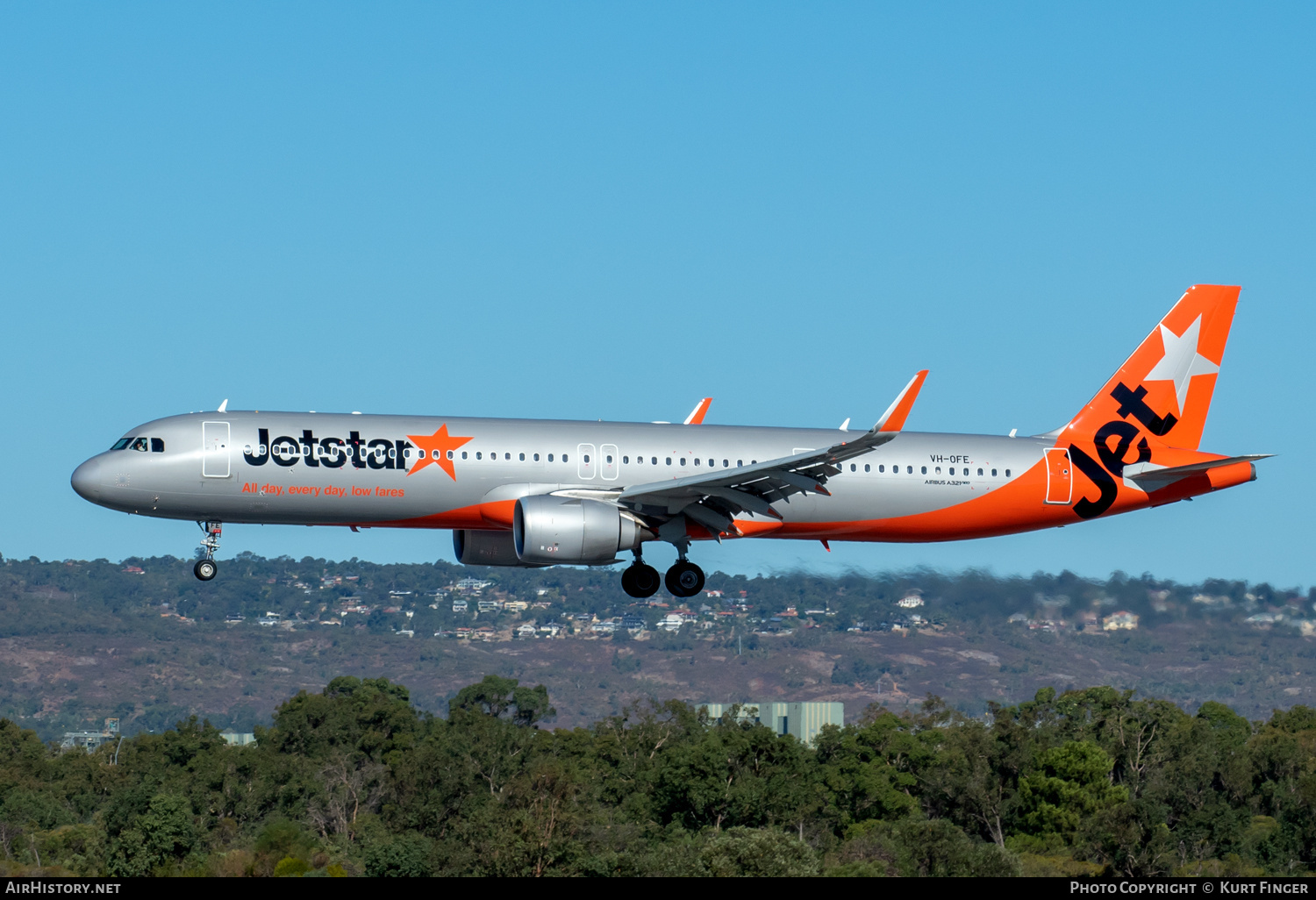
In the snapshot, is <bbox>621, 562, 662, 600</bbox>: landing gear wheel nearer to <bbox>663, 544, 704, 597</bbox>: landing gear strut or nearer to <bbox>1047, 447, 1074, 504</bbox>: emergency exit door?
<bbox>663, 544, 704, 597</bbox>: landing gear strut

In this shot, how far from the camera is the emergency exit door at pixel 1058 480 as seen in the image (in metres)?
42.8

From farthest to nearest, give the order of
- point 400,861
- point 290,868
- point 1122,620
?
point 400,861, point 290,868, point 1122,620

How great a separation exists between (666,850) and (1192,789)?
4155 cm

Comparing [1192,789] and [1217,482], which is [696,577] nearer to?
[1217,482]

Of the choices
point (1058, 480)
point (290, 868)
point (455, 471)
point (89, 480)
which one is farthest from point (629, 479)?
point (290, 868)

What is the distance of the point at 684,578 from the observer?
4166 cm

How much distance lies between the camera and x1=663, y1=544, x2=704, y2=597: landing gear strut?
136ft

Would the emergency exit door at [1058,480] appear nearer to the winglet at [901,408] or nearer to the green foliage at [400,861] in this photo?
the winglet at [901,408]

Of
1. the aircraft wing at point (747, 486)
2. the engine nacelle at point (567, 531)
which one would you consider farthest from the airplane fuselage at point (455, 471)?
the engine nacelle at point (567, 531)

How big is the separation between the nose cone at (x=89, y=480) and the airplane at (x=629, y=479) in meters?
0.05

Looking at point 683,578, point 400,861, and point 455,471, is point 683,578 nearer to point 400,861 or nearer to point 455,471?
point 455,471

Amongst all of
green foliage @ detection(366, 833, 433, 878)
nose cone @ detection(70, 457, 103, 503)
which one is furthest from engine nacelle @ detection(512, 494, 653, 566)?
green foliage @ detection(366, 833, 433, 878)

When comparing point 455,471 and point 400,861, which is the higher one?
point 455,471

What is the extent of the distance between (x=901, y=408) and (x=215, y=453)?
16.0 meters
